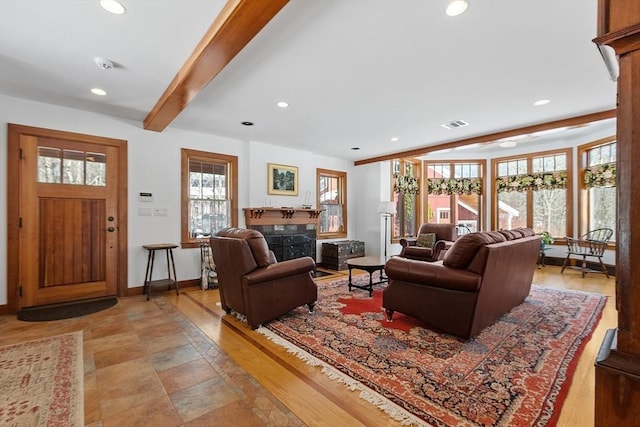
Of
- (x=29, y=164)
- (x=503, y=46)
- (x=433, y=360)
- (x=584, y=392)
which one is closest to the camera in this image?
(x=584, y=392)

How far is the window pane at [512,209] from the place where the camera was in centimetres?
711

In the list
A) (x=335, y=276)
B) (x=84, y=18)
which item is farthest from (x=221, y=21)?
(x=335, y=276)

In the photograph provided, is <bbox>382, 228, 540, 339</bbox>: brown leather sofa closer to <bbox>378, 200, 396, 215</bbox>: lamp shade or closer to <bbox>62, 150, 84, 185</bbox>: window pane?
<bbox>378, 200, 396, 215</bbox>: lamp shade

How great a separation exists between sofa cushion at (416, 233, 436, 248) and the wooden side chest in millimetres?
1430

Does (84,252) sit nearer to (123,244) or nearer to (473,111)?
(123,244)

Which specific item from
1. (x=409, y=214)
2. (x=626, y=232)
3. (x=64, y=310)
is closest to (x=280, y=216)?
(x=64, y=310)

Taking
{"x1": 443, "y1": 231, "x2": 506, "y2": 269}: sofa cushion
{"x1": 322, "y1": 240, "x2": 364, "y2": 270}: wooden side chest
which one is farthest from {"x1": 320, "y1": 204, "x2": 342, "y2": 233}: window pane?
{"x1": 443, "y1": 231, "x2": 506, "y2": 269}: sofa cushion

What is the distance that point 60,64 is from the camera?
273 cm

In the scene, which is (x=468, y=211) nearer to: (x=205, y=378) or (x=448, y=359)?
(x=448, y=359)

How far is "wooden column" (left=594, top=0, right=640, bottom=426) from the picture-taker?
810 millimetres

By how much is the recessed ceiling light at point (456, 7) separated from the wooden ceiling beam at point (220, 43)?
1.13 meters

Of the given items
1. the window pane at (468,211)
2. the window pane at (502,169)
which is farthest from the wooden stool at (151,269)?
the window pane at (502,169)

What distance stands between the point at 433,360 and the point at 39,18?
154 inches

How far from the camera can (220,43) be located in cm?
212
